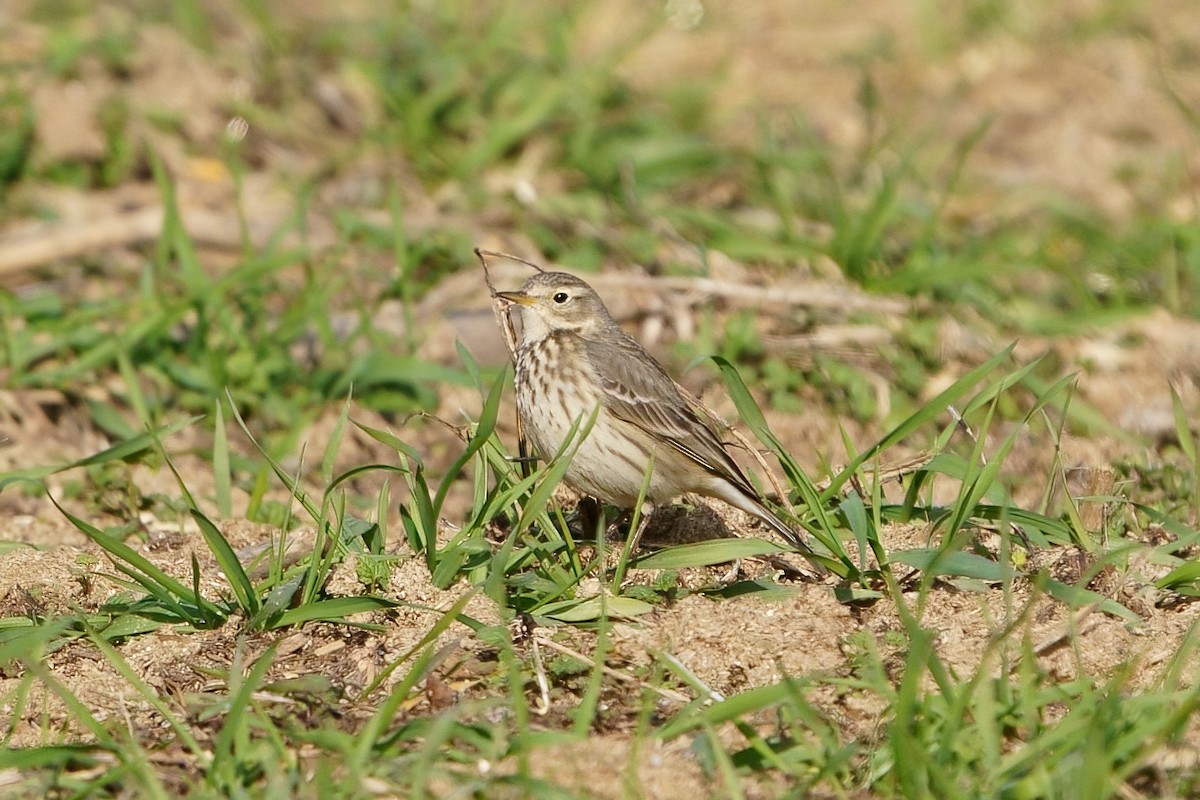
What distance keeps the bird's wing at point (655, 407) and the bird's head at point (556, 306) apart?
213 millimetres

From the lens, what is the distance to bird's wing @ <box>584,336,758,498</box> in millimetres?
5215

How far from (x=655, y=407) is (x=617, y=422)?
164mm

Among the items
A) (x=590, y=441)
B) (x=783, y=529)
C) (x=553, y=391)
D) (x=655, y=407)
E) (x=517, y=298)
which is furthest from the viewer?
(x=517, y=298)

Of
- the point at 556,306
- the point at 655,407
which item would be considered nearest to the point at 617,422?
the point at 655,407

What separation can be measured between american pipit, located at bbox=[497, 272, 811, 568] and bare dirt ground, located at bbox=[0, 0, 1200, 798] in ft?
1.58

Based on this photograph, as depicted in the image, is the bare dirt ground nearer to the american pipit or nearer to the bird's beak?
the american pipit

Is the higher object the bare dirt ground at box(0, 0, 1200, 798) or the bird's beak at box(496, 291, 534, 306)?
the bird's beak at box(496, 291, 534, 306)

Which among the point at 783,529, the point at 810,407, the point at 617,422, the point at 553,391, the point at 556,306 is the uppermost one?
the point at 556,306

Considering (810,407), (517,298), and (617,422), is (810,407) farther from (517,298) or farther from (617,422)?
(617,422)

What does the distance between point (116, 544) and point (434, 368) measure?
257cm

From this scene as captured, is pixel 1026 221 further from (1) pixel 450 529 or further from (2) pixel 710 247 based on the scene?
(1) pixel 450 529

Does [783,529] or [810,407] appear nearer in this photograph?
[783,529]

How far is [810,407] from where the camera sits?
23.1 feet

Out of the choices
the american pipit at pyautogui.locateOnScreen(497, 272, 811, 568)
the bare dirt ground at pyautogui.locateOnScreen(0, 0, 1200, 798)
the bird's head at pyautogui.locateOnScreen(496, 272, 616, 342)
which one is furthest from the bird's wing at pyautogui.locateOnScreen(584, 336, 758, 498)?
the bare dirt ground at pyautogui.locateOnScreen(0, 0, 1200, 798)
